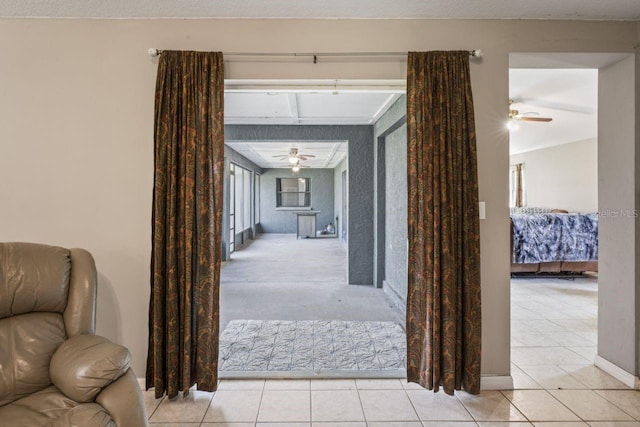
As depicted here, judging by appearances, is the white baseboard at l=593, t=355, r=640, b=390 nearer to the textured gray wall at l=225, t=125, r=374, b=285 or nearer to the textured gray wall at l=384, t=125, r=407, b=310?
the textured gray wall at l=384, t=125, r=407, b=310

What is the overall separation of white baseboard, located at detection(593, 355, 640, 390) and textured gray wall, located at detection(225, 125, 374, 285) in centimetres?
294

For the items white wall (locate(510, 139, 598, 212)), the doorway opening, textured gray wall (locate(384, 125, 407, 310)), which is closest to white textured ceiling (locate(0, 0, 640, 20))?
the doorway opening

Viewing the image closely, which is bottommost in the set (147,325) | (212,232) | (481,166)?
(147,325)

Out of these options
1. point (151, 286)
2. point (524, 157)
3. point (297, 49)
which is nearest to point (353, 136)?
point (297, 49)

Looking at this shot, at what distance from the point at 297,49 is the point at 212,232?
1.33 m

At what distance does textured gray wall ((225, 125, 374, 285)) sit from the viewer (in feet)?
17.3

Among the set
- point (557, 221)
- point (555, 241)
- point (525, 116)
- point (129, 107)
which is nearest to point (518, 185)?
point (557, 221)

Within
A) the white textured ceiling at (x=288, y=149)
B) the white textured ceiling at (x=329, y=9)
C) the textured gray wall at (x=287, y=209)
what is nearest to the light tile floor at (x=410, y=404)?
the white textured ceiling at (x=329, y=9)

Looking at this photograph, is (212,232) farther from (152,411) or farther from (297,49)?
(297,49)

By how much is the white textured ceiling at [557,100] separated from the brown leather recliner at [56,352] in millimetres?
3687

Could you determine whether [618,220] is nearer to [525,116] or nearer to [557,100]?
[557,100]

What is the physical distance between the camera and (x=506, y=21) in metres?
2.36

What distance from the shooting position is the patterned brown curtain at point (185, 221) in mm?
2170

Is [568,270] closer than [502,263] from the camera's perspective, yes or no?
No
